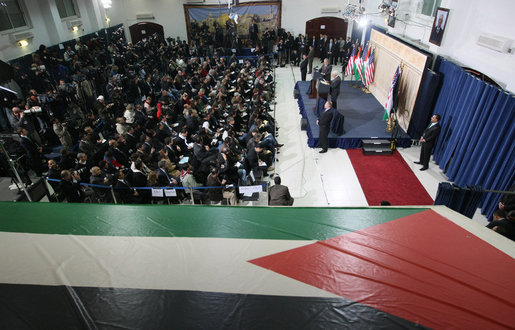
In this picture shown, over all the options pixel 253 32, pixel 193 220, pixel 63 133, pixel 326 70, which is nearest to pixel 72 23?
pixel 253 32

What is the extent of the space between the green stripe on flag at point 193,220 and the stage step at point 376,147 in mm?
4907

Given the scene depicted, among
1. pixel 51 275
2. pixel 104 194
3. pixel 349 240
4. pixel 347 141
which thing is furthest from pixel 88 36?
pixel 349 240

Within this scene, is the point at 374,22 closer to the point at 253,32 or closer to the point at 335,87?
the point at 335,87

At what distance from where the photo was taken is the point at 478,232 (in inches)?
107

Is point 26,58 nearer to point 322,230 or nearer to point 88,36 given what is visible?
point 88,36

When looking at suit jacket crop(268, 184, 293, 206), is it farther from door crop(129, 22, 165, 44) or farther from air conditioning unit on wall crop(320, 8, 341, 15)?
door crop(129, 22, 165, 44)

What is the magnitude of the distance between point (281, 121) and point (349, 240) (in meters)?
7.39

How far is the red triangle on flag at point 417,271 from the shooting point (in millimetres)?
2006

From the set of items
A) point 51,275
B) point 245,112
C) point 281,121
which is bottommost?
point 281,121

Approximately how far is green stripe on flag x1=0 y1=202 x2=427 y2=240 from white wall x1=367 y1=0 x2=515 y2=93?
4.11 m

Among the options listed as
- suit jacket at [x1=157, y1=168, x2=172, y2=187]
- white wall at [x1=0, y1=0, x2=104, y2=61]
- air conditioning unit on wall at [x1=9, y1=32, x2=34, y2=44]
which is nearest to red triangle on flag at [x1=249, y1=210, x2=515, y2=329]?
suit jacket at [x1=157, y1=168, x2=172, y2=187]

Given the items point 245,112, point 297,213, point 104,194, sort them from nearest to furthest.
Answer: point 297,213 < point 104,194 < point 245,112

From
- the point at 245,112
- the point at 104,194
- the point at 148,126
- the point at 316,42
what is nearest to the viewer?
the point at 104,194

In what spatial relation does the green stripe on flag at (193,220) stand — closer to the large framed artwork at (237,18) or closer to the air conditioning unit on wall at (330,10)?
the large framed artwork at (237,18)
